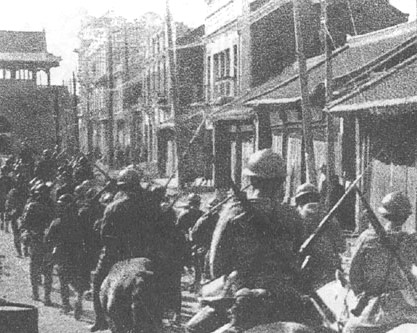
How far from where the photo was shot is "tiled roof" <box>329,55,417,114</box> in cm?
1498

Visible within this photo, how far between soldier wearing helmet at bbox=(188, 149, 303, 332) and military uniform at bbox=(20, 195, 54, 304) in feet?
28.5

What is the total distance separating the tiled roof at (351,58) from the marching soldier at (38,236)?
29.1ft

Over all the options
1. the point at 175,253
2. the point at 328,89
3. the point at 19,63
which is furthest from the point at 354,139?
the point at 19,63

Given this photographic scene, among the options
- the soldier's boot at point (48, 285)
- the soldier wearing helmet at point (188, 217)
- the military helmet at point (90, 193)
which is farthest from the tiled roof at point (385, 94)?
the soldier's boot at point (48, 285)

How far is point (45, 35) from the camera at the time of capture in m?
80.2

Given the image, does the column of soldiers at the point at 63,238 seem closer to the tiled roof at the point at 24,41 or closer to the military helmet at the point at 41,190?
the military helmet at the point at 41,190

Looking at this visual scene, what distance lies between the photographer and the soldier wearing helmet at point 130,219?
998 cm

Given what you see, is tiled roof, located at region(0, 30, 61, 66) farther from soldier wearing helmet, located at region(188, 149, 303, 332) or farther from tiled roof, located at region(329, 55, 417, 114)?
soldier wearing helmet, located at region(188, 149, 303, 332)

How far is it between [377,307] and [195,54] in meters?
42.3

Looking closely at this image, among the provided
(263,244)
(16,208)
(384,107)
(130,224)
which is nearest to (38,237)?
(130,224)

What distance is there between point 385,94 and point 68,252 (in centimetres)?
635

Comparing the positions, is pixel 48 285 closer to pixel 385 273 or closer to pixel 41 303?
pixel 41 303

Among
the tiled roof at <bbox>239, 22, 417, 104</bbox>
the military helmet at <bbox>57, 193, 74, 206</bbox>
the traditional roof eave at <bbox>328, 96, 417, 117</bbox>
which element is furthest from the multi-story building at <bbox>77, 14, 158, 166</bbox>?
the military helmet at <bbox>57, 193, 74, 206</bbox>

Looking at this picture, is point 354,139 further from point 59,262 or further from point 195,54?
point 195,54
